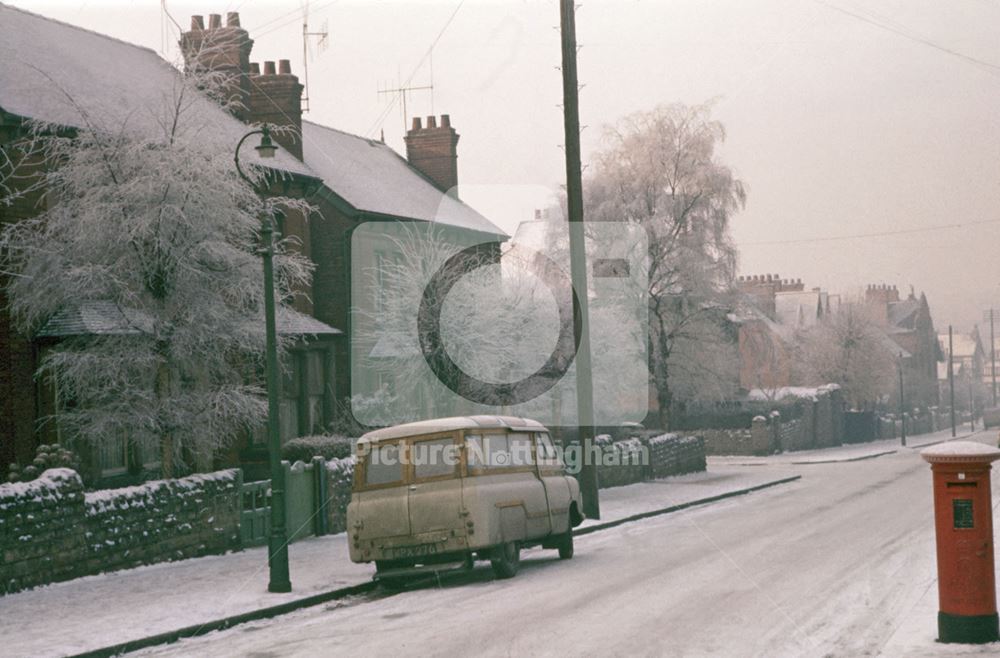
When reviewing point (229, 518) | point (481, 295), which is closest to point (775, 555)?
point (229, 518)

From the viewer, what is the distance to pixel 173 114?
20500mm

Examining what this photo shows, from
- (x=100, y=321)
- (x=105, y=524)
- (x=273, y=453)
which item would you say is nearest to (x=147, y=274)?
(x=100, y=321)

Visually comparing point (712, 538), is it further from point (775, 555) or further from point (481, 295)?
point (481, 295)

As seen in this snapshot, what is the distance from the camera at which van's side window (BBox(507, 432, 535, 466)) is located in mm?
16547

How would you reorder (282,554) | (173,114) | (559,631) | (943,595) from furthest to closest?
(173,114)
(282,554)
(559,631)
(943,595)

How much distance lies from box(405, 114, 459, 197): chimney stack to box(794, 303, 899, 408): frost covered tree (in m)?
38.6

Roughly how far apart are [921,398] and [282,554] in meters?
98.1

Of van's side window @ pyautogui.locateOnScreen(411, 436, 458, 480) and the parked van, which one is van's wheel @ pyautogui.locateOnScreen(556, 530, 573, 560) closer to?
the parked van

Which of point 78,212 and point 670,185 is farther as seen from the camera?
point 670,185

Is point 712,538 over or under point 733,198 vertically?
under

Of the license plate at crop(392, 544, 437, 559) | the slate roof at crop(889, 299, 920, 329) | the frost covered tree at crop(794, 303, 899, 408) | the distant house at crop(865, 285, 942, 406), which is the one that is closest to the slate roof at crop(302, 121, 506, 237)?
the license plate at crop(392, 544, 437, 559)

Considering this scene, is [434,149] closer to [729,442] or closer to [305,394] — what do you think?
[305,394]

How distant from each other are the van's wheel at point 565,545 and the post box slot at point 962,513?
874cm

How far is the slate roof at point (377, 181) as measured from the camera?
35125 mm
